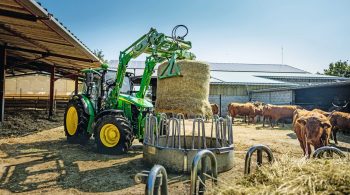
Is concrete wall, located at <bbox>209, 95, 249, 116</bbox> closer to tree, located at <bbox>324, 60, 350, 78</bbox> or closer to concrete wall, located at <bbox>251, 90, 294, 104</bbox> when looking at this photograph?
concrete wall, located at <bbox>251, 90, 294, 104</bbox>

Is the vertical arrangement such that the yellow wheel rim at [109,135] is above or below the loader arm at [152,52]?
below

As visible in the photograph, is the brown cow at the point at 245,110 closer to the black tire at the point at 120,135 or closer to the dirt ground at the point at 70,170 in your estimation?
the dirt ground at the point at 70,170

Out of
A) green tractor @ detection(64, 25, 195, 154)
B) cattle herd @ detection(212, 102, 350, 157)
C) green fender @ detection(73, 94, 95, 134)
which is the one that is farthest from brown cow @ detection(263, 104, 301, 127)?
green fender @ detection(73, 94, 95, 134)

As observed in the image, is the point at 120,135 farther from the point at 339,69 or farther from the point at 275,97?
the point at 339,69

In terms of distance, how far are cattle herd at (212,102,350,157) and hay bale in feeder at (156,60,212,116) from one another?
2683 mm

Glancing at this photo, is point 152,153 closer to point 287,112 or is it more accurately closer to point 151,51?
point 151,51

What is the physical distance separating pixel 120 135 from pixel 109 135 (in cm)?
37

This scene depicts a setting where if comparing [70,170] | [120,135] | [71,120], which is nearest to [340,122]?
[120,135]

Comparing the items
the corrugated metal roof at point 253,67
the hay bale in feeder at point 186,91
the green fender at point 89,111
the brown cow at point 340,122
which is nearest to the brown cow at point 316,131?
the hay bale in feeder at point 186,91

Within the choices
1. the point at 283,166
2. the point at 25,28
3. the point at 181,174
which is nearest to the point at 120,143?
the point at 181,174

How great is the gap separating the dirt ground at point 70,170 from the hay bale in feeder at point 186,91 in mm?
1597

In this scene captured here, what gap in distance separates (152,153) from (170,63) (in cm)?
297

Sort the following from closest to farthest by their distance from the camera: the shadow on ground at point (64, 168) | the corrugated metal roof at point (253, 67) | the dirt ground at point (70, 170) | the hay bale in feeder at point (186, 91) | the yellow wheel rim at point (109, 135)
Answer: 1. the dirt ground at point (70, 170)
2. the shadow on ground at point (64, 168)
3. the yellow wheel rim at point (109, 135)
4. the hay bale in feeder at point (186, 91)
5. the corrugated metal roof at point (253, 67)

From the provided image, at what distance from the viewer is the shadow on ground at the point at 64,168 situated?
16.4 feet
